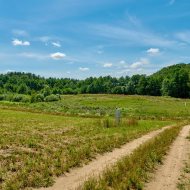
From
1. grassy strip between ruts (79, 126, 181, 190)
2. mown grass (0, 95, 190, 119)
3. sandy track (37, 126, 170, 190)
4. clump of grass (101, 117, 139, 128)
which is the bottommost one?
mown grass (0, 95, 190, 119)

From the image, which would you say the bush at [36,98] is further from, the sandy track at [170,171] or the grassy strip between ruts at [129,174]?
the grassy strip between ruts at [129,174]

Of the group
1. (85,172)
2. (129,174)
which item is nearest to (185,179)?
(129,174)

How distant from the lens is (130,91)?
549 feet

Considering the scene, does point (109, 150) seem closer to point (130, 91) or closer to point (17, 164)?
point (17, 164)

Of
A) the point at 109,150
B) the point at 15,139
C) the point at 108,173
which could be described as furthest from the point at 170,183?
the point at 15,139

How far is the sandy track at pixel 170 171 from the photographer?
35.3 ft

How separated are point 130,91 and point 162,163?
154m

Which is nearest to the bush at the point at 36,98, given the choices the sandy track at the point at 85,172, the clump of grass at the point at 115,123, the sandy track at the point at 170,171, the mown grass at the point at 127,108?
the mown grass at the point at 127,108

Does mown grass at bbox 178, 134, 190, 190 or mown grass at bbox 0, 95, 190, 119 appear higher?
mown grass at bbox 178, 134, 190, 190

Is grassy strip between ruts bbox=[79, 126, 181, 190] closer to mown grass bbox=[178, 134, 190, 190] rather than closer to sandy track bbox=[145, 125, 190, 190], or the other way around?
sandy track bbox=[145, 125, 190, 190]

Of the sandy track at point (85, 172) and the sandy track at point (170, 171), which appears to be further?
the sandy track at point (170, 171)

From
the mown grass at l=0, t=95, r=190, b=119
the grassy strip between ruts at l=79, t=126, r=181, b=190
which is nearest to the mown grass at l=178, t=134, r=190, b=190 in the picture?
the grassy strip between ruts at l=79, t=126, r=181, b=190

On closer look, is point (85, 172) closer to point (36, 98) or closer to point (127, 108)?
point (127, 108)

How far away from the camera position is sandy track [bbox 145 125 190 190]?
424 inches
